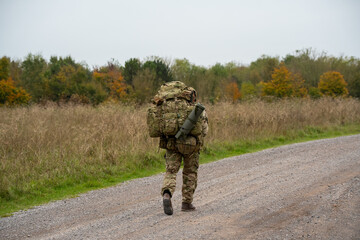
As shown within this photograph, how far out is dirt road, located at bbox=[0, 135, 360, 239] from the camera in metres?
5.09

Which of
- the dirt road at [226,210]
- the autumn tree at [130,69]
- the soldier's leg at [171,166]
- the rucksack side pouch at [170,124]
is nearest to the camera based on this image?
the dirt road at [226,210]

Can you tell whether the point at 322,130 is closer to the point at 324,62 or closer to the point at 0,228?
the point at 0,228

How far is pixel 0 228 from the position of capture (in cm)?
588

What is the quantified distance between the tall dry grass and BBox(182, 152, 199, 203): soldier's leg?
383cm

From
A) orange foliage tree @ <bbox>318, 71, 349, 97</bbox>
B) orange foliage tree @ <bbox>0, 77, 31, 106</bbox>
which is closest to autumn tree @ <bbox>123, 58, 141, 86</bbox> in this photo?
orange foliage tree @ <bbox>0, 77, 31, 106</bbox>

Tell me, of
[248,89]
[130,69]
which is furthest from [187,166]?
[248,89]

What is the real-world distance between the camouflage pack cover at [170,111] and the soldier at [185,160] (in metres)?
0.11

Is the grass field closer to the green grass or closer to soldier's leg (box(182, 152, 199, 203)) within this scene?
the green grass

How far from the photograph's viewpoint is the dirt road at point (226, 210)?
509cm

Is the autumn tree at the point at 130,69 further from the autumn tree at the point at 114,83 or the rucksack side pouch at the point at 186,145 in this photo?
the rucksack side pouch at the point at 186,145

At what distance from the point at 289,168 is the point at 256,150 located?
404cm

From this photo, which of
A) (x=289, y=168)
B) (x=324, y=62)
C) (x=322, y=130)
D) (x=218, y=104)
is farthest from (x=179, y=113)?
(x=324, y=62)

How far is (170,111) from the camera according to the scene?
5.96 metres

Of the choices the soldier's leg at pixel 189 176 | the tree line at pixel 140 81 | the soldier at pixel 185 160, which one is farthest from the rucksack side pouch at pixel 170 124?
the tree line at pixel 140 81
